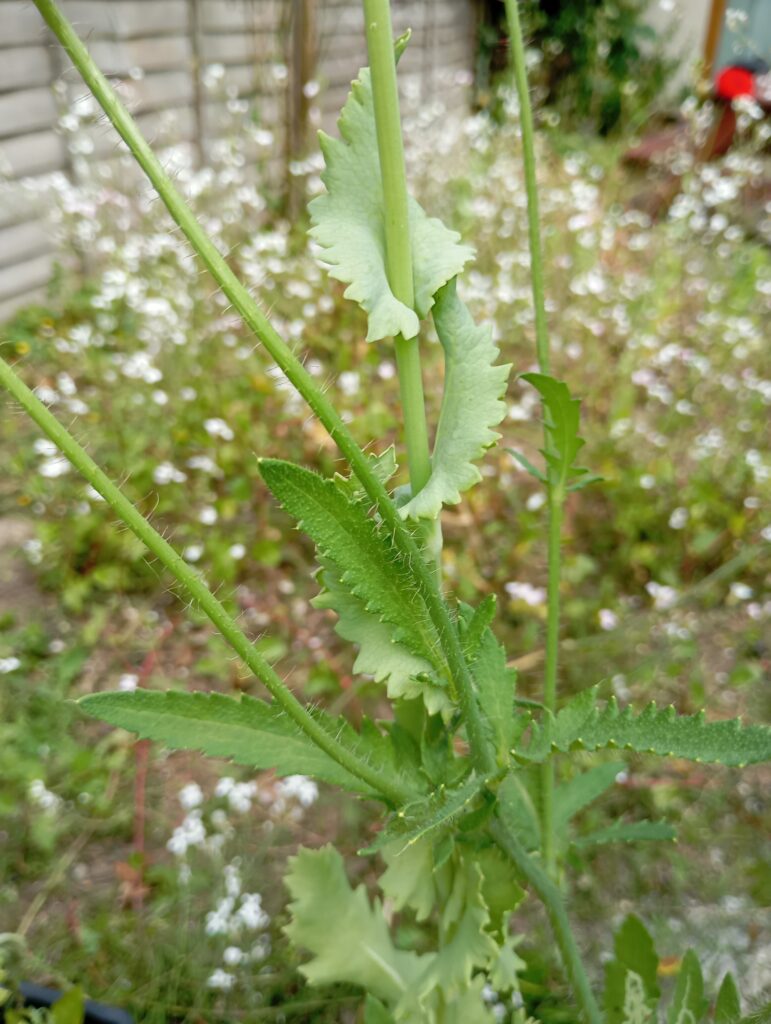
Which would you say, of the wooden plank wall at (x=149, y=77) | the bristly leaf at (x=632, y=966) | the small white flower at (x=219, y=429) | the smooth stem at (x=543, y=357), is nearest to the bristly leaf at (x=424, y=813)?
the smooth stem at (x=543, y=357)

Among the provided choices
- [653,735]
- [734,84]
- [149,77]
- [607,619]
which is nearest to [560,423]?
[653,735]

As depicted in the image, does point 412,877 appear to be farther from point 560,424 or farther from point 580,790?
point 560,424

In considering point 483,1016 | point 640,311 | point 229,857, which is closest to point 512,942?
point 483,1016

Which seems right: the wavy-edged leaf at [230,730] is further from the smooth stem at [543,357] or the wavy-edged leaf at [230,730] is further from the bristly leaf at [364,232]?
the bristly leaf at [364,232]

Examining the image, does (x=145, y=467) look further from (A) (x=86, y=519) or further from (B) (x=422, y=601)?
(B) (x=422, y=601)

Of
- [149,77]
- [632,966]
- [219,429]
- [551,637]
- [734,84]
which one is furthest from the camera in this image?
[734,84]

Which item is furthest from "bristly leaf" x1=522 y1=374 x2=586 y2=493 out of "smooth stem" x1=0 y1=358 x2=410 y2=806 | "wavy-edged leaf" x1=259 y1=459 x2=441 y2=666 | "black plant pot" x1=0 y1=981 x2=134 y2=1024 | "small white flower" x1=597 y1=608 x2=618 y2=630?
"small white flower" x1=597 y1=608 x2=618 y2=630
